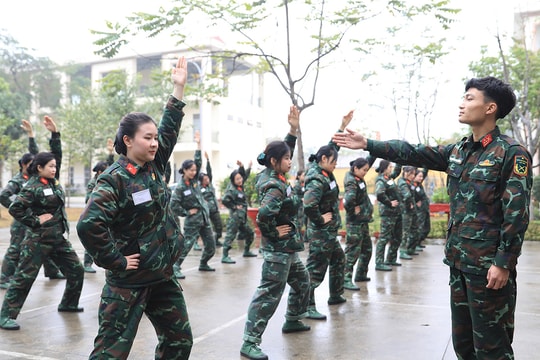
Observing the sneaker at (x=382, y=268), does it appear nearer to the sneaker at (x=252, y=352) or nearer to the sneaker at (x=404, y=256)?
the sneaker at (x=404, y=256)

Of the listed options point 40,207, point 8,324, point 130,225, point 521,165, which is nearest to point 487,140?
point 521,165

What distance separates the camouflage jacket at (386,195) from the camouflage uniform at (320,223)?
3.08 metres

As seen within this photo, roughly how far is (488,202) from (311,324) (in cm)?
274

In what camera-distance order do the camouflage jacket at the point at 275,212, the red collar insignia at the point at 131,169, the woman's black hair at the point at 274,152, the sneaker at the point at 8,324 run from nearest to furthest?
the red collar insignia at the point at 131,169 → the camouflage jacket at the point at 275,212 → the woman's black hair at the point at 274,152 → the sneaker at the point at 8,324

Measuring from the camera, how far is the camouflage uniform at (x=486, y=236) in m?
2.91

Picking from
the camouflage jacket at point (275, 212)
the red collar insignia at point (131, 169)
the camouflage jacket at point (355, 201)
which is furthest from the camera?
the camouflage jacket at point (355, 201)

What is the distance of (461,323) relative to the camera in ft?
10.5

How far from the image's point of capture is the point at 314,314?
547 cm

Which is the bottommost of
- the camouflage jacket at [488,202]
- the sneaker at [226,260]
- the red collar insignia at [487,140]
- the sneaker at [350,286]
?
the sneaker at [226,260]

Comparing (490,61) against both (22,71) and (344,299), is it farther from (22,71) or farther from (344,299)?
(22,71)

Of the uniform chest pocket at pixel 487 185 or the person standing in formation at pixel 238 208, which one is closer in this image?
the uniform chest pocket at pixel 487 185

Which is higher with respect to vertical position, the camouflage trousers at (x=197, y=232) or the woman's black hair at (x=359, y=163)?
the woman's black hair at (x=359, y=163)

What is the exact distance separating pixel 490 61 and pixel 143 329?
13.4 metres

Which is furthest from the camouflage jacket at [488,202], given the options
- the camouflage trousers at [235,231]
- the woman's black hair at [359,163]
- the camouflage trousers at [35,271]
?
→ the camouflage trousers at [235,231]
